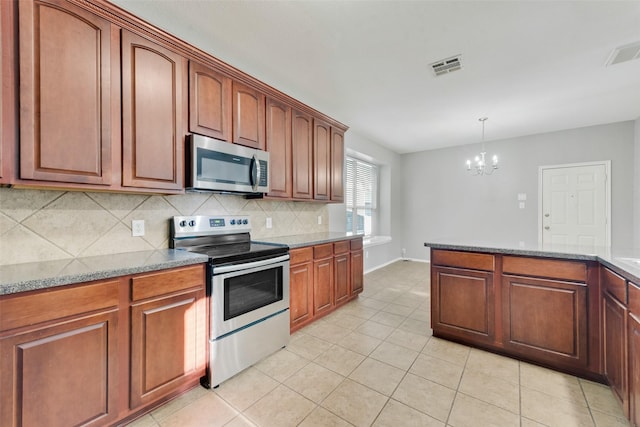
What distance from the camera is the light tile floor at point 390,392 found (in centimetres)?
158

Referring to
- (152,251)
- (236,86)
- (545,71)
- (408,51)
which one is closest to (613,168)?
(545,71)

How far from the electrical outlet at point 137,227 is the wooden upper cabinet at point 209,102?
0.80 meters

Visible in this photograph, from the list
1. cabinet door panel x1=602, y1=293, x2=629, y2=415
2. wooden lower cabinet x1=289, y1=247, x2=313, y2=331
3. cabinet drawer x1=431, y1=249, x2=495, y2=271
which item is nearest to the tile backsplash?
wooden lower cabinet x1=289, y1=247, x2=313, y2=331

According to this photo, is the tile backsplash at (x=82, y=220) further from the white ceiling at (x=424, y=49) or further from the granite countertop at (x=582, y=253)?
the granite countertop at (x=582, y=253)

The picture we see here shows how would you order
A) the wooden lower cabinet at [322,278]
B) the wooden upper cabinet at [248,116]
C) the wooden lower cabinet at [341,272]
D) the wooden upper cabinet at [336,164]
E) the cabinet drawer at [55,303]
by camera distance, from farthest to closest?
the wooden upper cabinet at [336,164], the wooden lower cabinet at [341,272], the wooden lower cabinet at [322,278], the wooden upper cabinet at [248,116], the cabinet drawer at [55,303]

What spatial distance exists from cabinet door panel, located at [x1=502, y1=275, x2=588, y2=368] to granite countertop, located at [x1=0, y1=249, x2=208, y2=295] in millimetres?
2453

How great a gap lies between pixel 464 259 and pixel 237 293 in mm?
1971

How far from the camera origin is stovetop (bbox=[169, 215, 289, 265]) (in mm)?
2000

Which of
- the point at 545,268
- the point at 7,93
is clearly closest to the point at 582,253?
the point at 545,268

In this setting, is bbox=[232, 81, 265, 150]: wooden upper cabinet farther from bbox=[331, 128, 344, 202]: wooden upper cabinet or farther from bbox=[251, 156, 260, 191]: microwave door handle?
bbox=[331, 128, 344, 202]: wooden upper cabinet

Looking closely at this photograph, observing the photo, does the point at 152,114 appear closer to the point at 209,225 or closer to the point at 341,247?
the point at 209,225

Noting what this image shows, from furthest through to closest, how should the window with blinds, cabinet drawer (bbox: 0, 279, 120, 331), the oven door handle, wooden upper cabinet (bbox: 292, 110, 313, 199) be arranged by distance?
the window with blinds → wooden upper cabinet (bbox: 292, 110, 313, 199) → the oven door handle → cabinet drawer (bbox: 0, 279, 120, 331)

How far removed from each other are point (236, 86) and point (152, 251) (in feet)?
5.14

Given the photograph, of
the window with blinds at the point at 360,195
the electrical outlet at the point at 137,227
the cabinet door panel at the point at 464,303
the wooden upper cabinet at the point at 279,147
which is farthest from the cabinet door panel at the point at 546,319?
the electrical outlet at the point at 137,227
